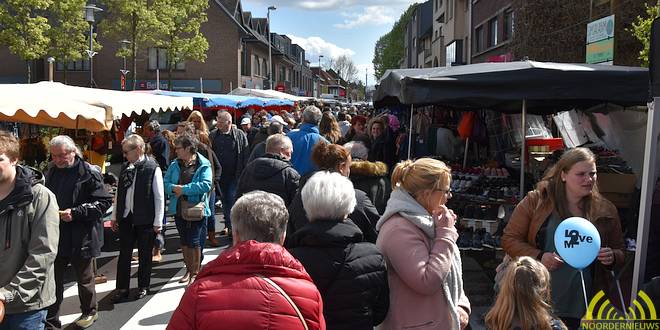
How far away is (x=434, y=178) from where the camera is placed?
3127mm

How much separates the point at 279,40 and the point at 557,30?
5163 centimetres

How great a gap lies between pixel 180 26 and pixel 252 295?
3357 cm

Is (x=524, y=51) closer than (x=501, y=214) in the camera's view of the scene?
No

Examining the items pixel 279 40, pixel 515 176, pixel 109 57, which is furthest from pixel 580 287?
pixel 279 40

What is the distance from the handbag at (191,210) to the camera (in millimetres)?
6492

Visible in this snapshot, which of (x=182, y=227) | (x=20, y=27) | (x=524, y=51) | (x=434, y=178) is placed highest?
(x=20, y=27)

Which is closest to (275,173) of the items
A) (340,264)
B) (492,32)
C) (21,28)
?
(340,264)

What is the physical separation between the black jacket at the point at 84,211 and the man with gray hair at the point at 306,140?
2.35 m

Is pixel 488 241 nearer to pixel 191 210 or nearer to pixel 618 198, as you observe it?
pixel 618 198

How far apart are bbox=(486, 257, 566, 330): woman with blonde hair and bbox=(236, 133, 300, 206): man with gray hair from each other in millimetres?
2947

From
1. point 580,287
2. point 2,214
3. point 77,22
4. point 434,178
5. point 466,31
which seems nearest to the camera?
point 434,178

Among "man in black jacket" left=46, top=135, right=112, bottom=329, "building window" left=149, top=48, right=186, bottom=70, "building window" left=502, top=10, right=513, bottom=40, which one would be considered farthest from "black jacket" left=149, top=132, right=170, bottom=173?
"building window" left=149, top=48, right=186, bottom=70

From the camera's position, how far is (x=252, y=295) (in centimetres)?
225

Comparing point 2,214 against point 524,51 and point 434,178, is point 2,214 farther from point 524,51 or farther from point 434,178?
point 524,51
